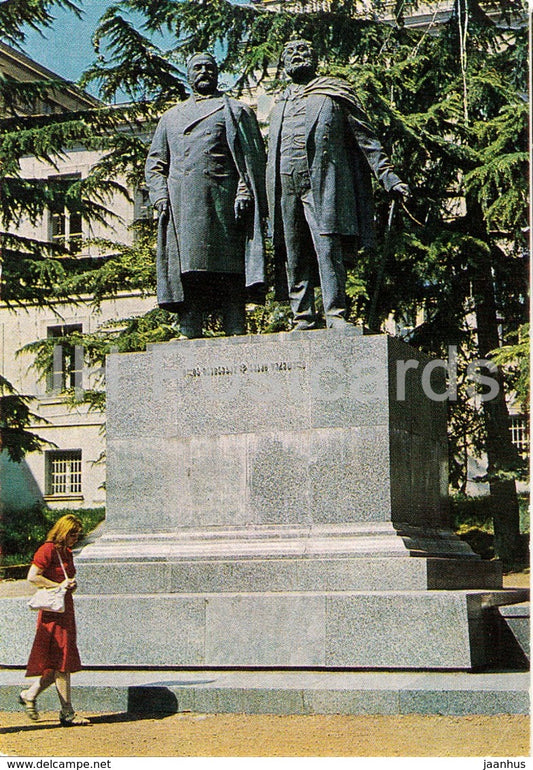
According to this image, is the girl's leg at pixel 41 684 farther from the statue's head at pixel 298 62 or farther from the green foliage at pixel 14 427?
the green foliage at pixel 14 427

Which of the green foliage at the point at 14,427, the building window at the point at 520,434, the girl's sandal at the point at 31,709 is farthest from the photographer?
the building window at the point at 520,434

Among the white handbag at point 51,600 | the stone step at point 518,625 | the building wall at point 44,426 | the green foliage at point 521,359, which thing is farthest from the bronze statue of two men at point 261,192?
the building wall at point 44,426

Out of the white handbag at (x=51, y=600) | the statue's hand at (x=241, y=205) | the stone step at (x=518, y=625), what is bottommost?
the stone step at (x=518, y=625)

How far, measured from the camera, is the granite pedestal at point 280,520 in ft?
31.7

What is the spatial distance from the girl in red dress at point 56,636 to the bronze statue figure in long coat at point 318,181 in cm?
346

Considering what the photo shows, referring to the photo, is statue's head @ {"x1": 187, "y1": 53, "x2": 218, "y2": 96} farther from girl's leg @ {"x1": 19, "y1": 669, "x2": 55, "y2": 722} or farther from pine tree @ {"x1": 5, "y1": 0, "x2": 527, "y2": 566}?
pine tree @ {"x1": 5, "y1": 0, "x2": 527, "y2": 566}

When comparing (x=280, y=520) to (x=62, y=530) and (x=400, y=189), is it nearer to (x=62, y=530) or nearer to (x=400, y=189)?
(x=62, y=530)

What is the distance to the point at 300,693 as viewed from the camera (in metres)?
8.74

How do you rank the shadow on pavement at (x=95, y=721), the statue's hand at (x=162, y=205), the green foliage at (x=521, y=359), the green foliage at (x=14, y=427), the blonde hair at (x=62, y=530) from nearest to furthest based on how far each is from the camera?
the shadow on pavement at (x=95, y=721) < the blonde hair at (x=62, y=530) < the statue's hand at (x=162, y=205) < the green foliage at (x=521, y=359) < the green foliage at (x=14, y=427)

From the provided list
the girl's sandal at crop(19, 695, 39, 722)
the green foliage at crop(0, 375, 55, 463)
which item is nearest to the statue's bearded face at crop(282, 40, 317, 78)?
the girl's sandal at crop(19, 695, 39, 722)

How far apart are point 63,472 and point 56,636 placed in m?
34.4

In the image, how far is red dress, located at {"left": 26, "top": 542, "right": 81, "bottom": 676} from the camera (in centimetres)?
874

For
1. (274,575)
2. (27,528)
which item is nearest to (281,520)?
(274,575)

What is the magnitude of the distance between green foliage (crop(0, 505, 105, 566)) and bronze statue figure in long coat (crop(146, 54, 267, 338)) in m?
18.3
